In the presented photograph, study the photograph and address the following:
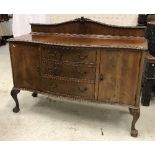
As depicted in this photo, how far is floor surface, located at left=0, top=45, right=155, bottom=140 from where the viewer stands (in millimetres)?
1980

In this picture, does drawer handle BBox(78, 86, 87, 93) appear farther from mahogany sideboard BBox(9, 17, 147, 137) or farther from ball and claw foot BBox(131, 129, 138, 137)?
ball and claw foot BBox(131, 129, 138, 137)

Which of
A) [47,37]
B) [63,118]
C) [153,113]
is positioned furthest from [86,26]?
[153,113]

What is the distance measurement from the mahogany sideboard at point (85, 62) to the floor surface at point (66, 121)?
224mm

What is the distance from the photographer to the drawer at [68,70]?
188cm

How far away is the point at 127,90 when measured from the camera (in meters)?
1.85

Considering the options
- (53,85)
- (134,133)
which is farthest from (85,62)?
(134,133)

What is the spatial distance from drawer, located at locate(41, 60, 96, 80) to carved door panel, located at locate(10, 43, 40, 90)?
0.10 m

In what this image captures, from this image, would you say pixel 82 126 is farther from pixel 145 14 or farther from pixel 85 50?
pixel 145 14

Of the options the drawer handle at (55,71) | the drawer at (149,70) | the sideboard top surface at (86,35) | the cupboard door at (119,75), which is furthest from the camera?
the drawer at (149,70)

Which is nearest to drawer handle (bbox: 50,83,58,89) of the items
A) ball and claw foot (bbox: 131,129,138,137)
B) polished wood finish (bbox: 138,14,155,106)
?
ball and claw foot (bbox: 131,129,138,137)

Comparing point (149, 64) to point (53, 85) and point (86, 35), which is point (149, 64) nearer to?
point (86, 35)

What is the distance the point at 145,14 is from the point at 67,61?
1.20m

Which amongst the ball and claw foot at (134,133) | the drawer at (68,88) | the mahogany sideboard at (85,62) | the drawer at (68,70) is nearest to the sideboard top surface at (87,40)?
the mahogany sideboard at (85,62)

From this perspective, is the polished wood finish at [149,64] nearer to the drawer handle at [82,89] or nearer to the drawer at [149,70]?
the drawer at [149,70]
